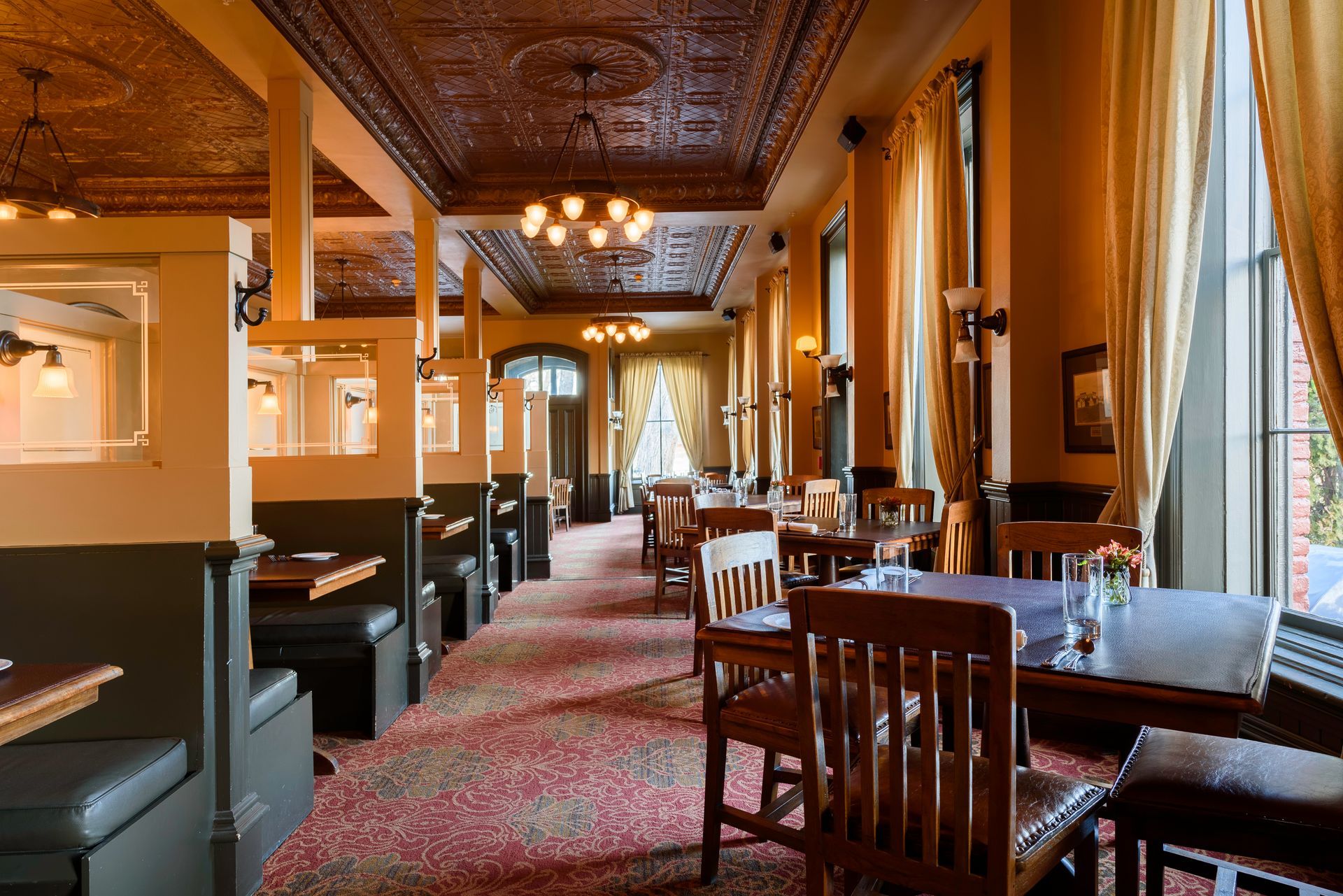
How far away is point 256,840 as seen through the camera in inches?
99.3

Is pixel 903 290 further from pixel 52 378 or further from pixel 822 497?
pixel 52 378

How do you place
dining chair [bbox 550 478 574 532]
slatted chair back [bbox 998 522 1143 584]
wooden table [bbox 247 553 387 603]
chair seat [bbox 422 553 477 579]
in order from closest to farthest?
slatted chair back [bbox 998 522 1143 584], wooden table [bbox 247 553 387 603], chair seat [bbox 422 553 477 579], dining chair [bbox 550 478 574 532]

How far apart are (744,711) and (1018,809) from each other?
855mm

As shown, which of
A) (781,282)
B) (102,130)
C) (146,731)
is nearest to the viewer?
(146,731)

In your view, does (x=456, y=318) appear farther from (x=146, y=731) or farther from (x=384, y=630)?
(x=146, y=731)

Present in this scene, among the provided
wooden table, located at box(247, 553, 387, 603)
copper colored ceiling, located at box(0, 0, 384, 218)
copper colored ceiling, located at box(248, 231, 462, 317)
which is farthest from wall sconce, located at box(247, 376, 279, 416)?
copper colored ceiling, located at box(248, 231, 462, 317)

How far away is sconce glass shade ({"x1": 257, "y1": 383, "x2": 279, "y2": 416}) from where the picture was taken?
4.30 m

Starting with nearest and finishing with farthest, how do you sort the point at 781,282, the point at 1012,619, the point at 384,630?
the point at 1012,619 < the point at 384,630 < the point at 781,282

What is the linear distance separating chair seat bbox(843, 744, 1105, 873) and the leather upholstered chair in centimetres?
10

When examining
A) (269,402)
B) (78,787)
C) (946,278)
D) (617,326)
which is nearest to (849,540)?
(946,278)

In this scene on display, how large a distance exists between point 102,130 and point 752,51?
18.2 ft

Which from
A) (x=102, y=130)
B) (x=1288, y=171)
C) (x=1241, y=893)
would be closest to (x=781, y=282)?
(x=102, y=130)

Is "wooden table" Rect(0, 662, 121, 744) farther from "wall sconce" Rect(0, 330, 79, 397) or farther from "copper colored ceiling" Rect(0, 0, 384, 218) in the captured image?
"copper colored ceiling" Rect(0, 0, 384, 218)

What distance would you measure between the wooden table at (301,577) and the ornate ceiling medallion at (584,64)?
3.97 m
